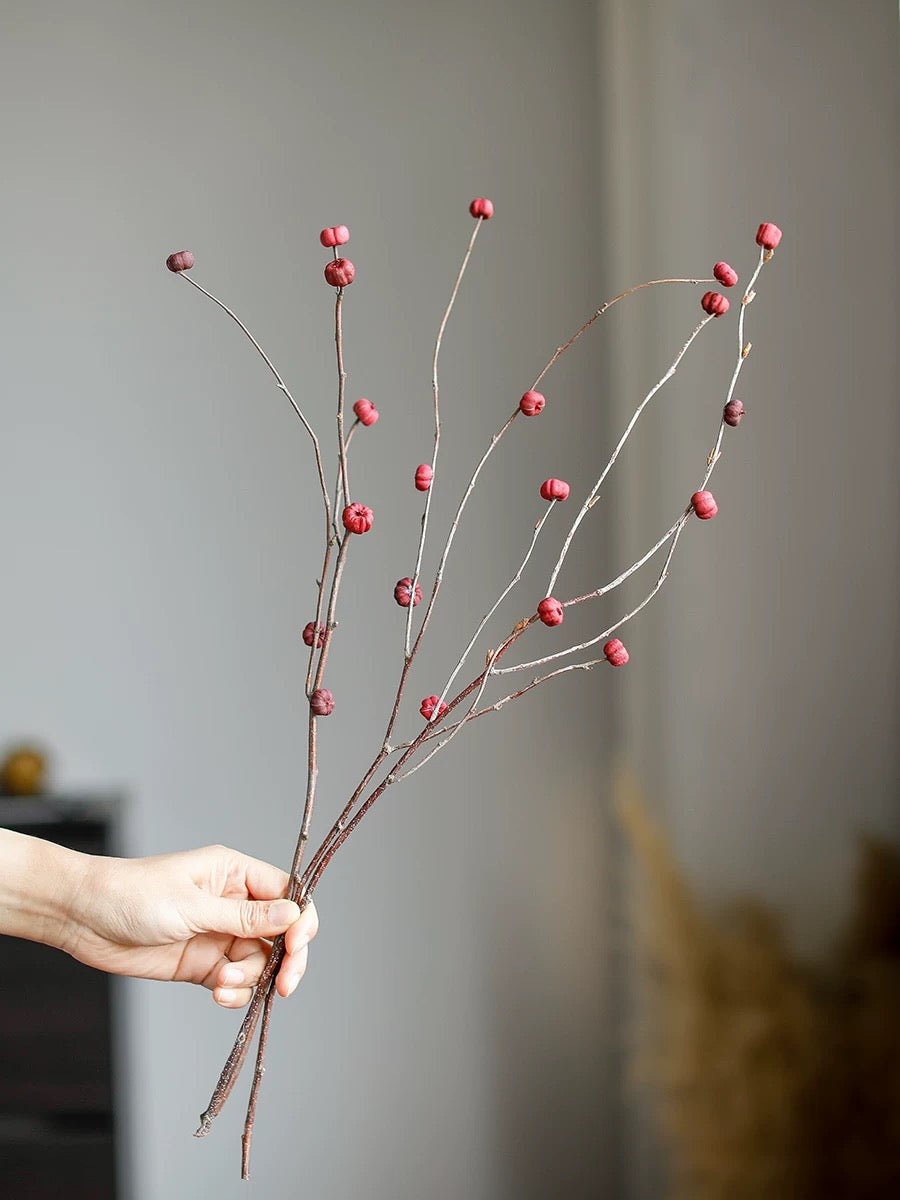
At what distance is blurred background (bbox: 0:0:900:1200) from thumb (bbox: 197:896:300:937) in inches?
40.9

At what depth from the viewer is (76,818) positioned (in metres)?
1.80

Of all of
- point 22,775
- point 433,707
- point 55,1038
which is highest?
point 433,707

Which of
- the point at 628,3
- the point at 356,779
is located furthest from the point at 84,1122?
the point at 628,3

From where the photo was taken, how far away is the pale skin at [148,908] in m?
0.99

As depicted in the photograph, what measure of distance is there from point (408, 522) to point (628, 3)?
919 millimetres

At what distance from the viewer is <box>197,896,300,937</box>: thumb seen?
2.85ft

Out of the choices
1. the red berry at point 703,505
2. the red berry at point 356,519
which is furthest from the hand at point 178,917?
the red berry at point 703,505

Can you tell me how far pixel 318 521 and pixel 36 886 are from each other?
1049mm

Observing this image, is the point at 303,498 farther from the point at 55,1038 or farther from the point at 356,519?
the point at 356,519

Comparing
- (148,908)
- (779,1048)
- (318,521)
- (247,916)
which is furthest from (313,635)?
(318,521)

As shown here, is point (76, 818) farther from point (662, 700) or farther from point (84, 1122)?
point (662, 700)

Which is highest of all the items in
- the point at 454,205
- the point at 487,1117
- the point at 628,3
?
the point at 628,3

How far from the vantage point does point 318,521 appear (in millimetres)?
2039

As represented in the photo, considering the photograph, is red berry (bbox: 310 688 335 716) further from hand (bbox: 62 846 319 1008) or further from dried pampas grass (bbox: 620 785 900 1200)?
dried pampas grass (bbox: 620 785 900 1200)
